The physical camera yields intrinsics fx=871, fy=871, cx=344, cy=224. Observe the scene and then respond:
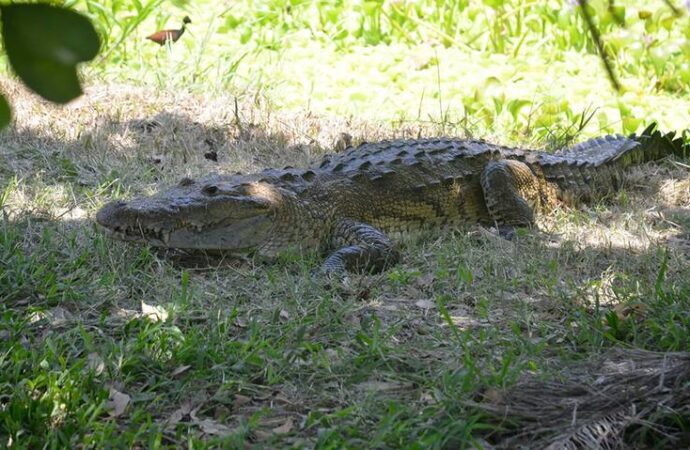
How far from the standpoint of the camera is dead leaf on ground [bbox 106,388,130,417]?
3.00 meters

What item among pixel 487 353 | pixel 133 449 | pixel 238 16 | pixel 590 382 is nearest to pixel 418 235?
pixel 487 353

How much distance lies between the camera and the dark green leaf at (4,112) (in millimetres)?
726

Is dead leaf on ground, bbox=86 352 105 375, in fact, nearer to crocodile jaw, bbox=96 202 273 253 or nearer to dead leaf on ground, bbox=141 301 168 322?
dead leaf on ground, bbox=141 301 168 322

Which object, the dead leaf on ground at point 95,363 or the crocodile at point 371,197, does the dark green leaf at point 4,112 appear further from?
the crocodile at point 371,197

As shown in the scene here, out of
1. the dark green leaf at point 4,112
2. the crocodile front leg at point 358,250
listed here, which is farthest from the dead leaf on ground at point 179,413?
the dark green leaf at point 4,112

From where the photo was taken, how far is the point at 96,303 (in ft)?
12.7

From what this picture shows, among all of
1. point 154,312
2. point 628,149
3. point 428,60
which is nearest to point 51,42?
point 154,312

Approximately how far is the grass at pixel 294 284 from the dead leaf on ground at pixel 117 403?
14mm

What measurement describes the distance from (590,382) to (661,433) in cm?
33

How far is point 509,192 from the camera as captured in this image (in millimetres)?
5570

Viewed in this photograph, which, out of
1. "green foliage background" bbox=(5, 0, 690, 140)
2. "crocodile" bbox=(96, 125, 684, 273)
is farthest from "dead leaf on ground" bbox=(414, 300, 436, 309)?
"green foliage background" bbox=(5, 0, 690, 140)

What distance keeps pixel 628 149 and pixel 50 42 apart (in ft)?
19.9

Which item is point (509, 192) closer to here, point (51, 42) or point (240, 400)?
point (240, 400)

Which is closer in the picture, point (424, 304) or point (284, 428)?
point (284, 428)
